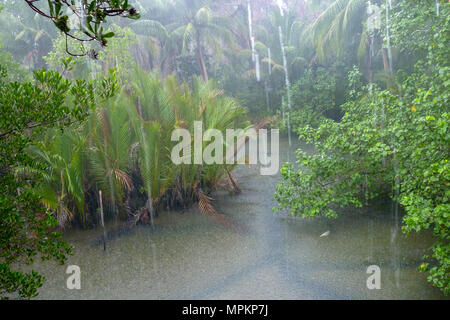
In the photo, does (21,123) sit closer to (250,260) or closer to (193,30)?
(250,260)

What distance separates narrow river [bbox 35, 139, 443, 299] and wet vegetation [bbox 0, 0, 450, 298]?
271 mm

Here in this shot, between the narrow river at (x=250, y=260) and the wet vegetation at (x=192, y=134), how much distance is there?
0.89ft

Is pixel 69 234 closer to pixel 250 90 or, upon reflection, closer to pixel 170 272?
pixel 170 272

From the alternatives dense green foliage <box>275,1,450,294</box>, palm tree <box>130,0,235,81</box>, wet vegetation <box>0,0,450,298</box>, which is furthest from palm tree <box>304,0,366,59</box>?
dense green foliage <box>275,1,450,294</box>

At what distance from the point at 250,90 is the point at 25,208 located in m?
14.7

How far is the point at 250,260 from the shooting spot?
187 inches

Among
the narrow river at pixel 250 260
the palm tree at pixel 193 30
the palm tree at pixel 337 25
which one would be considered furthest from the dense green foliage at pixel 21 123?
the palm tree at pixel 193 30

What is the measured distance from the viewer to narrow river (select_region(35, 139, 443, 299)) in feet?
13.2

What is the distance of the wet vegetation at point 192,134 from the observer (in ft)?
7.06

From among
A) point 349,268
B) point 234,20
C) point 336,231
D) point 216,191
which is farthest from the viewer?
point 234,20

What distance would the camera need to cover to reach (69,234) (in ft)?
18.3

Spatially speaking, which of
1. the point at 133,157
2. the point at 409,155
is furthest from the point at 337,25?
the point at 409,155
